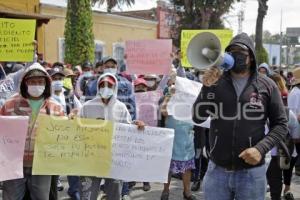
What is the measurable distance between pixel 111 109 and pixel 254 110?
2076 mm

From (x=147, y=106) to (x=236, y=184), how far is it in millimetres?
3517

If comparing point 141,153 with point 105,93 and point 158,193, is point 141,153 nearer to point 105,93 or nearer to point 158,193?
point 105,93

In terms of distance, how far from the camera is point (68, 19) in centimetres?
2028

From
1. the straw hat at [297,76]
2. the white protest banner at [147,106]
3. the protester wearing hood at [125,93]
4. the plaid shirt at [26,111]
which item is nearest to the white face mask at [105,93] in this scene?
the plaid shirt at [26,111]

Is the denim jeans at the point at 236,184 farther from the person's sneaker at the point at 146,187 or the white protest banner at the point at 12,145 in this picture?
the person's sneaker at the point at 146,187

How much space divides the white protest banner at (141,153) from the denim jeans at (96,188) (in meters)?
0.14

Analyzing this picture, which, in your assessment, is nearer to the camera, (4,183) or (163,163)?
(4,183)

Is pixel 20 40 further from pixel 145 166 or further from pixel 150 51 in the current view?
pixel 145 166

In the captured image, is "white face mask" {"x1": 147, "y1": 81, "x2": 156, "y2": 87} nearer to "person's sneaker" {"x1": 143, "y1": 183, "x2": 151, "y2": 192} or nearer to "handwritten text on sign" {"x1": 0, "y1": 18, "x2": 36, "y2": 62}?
"person's sneaker" {"x1": 143, "y1": 183, "x2": 151, "y2": 192}

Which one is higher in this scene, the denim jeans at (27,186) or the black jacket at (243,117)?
the black jacket at (243,117)

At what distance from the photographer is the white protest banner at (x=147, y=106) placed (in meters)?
6.65

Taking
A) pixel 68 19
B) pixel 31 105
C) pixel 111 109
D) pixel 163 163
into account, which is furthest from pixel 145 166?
pixel 68 19

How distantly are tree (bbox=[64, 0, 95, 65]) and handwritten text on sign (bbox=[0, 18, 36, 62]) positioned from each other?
1341 centimetres

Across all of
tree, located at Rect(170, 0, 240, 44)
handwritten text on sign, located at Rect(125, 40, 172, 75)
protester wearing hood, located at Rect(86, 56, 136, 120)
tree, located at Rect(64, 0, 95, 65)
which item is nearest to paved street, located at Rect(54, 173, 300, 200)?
protester wearing hood, located at Rect(86, 56, 136, 120)
